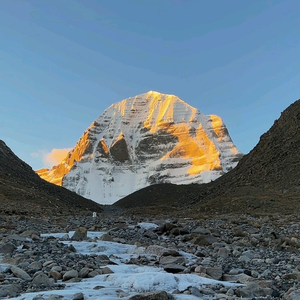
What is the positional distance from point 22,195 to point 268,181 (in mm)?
25512

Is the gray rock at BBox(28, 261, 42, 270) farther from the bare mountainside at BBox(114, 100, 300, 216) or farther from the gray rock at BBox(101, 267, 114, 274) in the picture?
the bare mountainside at BBox(114, 100, 300, 216)

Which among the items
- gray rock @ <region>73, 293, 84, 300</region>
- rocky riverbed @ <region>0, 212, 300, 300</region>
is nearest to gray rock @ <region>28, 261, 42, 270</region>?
rocky riverbed @ <region>0, 212, 300, 300</region>

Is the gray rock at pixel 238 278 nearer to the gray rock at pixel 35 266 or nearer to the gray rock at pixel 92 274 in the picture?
the gray rock at pixel 92 274

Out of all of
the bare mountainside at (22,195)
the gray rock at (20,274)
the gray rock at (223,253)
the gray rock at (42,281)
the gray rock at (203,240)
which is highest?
the bare mountainside at (22,195)

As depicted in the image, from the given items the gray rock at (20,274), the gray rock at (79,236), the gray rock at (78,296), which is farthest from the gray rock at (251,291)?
the gray rock at (79,236)

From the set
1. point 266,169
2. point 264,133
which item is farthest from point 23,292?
point 264,133

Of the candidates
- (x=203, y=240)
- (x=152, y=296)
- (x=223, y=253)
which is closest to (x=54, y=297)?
(x=152, y=296)

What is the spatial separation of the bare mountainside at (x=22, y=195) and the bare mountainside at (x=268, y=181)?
13492 millimetres

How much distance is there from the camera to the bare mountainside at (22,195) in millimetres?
28578

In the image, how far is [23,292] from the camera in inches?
213

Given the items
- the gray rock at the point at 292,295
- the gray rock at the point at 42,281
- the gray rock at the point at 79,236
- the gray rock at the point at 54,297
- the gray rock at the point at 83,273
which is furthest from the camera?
the gray rock at the point at 79,236

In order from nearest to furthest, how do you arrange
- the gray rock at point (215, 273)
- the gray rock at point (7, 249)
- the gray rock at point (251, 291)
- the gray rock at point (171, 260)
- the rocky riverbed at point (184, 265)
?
the gray rock at point (251, 291) < the rocky riverbed at point (184, 265) < the gray rock at point (215, 273) < the gray rock at point (171, 260) < the gray rock at point (7, 249)

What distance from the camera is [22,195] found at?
3659cm

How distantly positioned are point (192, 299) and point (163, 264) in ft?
9.32
